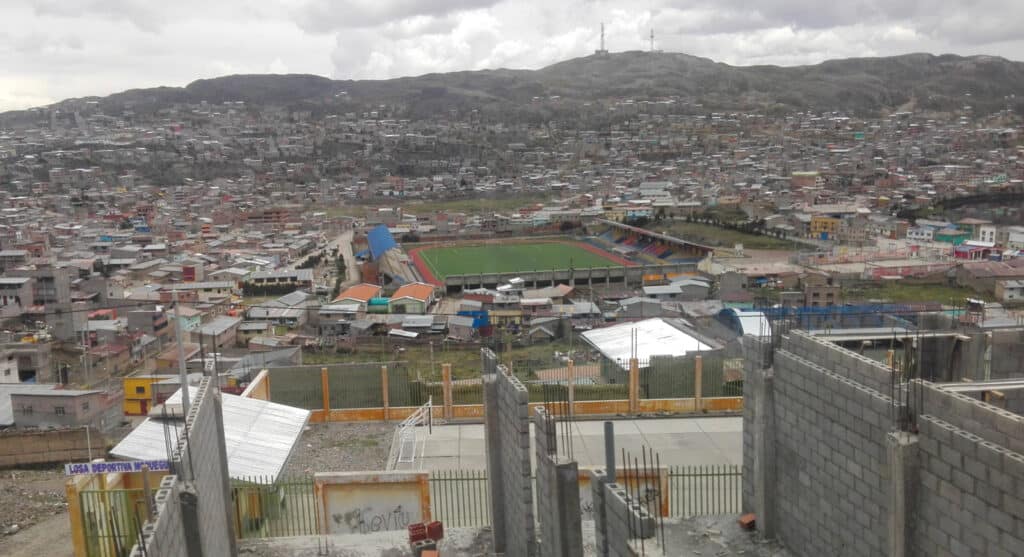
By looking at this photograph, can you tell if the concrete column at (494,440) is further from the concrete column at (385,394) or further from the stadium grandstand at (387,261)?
the stadium grandstand at (387,261)

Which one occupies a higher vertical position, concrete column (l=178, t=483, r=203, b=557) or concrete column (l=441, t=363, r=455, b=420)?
concrete column (l=178, t=483, r=203, b=557)

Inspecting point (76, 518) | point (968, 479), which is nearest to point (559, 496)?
point (968, 479)

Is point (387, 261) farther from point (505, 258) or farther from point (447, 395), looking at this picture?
point (447, 395)

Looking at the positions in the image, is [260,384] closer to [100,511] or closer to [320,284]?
[100,511]

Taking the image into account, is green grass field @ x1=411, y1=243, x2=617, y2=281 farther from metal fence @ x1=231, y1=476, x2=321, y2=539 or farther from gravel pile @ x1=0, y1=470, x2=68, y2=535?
metal fence @ x1=231, y1=476, x2=321, y2=539

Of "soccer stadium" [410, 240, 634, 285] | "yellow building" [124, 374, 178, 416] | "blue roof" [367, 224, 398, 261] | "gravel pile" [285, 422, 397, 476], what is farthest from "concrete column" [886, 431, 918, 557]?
"blue roof" [367, 224, 398, 261]

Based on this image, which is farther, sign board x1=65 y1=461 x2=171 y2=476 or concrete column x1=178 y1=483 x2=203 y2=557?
sign board x1=65 y1=461 x2=171 y2=476

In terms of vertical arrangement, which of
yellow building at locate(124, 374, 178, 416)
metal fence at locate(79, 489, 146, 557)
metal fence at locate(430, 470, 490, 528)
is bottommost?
yellow building at locate(124, 374, 178, 416)
